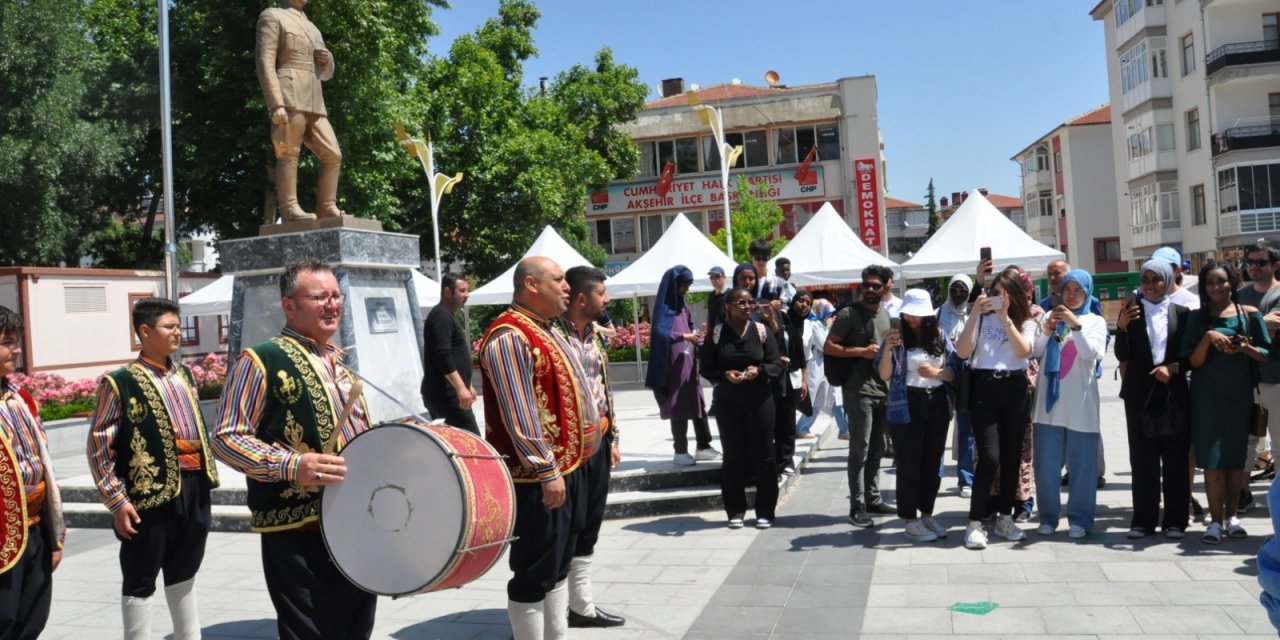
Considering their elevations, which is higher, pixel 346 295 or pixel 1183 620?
pixel 346 295

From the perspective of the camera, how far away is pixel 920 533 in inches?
293

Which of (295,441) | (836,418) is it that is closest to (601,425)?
(295,441)

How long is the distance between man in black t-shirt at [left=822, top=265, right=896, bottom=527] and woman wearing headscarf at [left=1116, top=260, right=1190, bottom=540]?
1742 mm

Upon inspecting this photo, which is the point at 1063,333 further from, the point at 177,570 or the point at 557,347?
the point at 177,570

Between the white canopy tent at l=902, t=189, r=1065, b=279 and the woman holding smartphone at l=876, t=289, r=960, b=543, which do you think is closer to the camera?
the woman holding smartphone at l=876, t=289, r=960, b=543

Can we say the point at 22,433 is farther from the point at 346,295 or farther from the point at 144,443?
the point at 346,295

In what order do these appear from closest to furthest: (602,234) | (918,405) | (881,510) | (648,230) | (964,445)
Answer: (918,405) → (881,510) → (964,445) → (648,230) → (602,234)

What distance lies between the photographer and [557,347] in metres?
4.54

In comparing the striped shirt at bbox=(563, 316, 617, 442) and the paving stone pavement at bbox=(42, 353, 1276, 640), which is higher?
the striped shirt at bbox=(563, 316, 617, 442)

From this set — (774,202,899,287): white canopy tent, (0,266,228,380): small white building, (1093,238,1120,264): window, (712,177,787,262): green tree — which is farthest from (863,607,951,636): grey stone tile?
(1093,238,1120,264): window

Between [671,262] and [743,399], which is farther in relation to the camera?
[671,262]

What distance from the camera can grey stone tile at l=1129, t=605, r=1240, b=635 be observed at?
5.16 meters

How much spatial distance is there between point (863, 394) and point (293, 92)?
548cm

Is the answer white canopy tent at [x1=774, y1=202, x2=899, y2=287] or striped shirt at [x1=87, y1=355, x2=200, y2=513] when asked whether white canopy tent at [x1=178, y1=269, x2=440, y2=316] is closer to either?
white canopy tent at [x1=774, y1=202, x2=899, y2=287]
